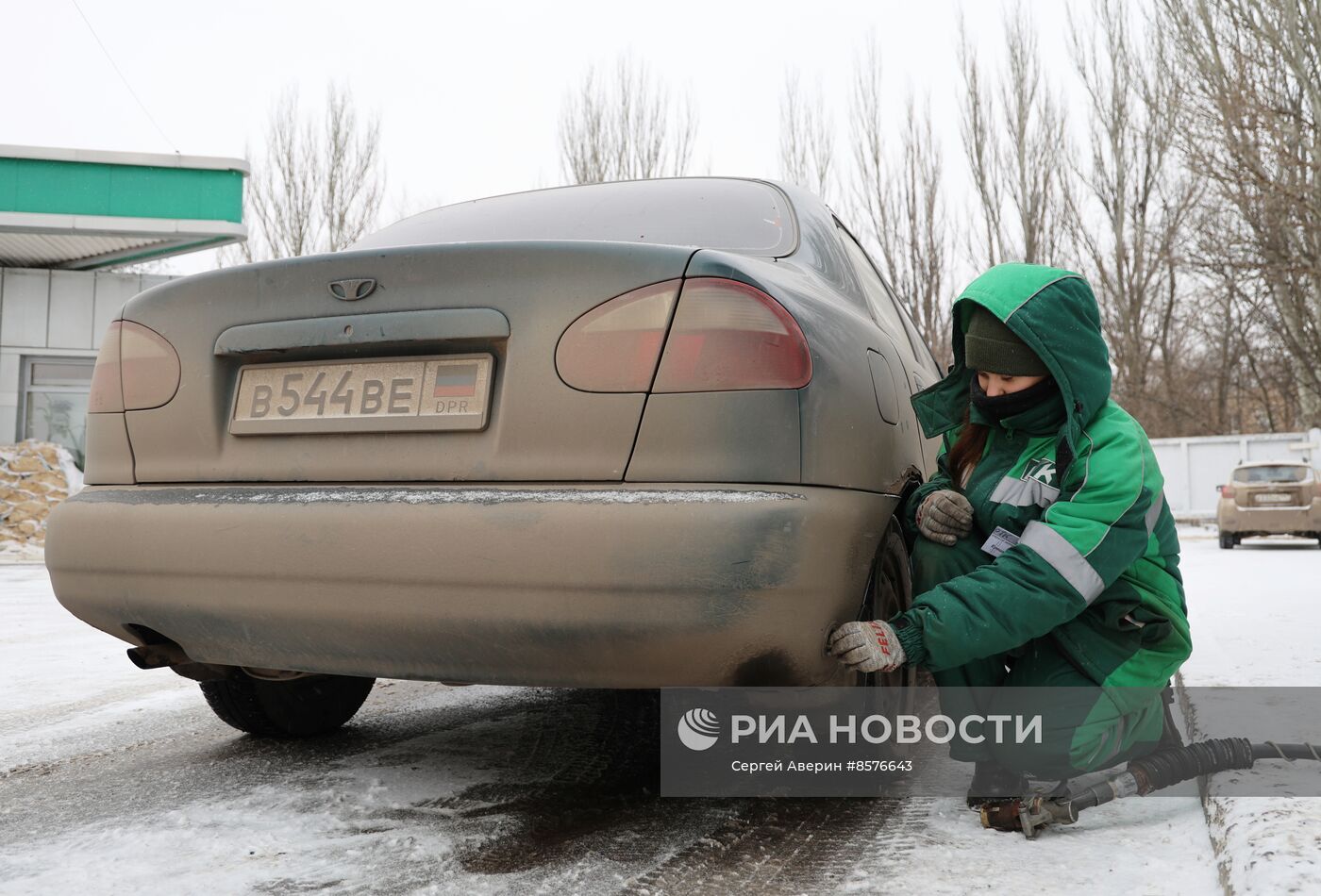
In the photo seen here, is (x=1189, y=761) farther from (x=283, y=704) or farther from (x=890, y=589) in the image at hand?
(x=283, y=704)

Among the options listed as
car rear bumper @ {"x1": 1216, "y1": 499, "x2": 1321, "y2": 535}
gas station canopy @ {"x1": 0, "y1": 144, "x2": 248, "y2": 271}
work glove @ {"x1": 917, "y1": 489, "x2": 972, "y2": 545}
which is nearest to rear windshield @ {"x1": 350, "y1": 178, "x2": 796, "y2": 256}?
work glove @ {"x1": 917, "y1": 489, "x2": 972, "y2": 545}

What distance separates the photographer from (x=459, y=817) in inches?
77.7

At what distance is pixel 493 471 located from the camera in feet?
5.45

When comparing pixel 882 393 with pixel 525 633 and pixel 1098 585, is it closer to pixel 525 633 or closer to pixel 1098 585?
pixel 1098 585

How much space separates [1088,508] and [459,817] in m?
1.29

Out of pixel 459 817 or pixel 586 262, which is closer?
pixel 586 262

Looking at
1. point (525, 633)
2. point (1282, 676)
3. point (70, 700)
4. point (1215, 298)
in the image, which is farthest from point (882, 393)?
point (1215, 298)

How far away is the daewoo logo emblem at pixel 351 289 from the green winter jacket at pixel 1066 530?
1090 mm

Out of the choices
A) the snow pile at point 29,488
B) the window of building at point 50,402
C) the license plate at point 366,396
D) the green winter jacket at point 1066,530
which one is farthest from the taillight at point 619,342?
the window of building at point 50,402

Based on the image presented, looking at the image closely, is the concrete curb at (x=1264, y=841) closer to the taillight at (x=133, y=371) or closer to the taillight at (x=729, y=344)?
the taillight at (x=729, y=344)

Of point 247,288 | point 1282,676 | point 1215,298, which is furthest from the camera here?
point 1215,298

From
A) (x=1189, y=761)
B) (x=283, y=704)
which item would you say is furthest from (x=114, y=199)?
(x=1189, y=761)

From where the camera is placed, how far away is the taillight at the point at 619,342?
1.64m

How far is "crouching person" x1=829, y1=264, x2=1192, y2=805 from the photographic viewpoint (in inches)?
68.0
